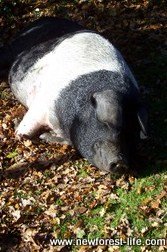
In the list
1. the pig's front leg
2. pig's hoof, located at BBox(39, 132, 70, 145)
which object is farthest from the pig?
pig's hoof, located at BBox(39, 132, 70, 145)

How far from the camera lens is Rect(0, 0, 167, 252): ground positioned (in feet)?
19.8

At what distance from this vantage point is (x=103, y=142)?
251 inches

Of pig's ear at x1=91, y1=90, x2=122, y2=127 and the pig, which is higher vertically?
pig's ear at x1=91, y1=90, x2=122, y2=127

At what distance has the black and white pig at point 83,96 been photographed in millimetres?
6355

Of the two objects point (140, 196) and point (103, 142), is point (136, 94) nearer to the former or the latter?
point (103, 142)

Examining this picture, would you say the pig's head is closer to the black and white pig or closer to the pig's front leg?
the black and white pig

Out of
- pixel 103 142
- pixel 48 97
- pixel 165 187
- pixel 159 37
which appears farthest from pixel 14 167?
pixel 159 37

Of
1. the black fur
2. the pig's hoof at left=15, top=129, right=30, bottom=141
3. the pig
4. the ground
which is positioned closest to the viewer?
the ground

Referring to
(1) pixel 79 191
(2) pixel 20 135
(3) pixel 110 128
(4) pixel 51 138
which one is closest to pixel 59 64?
(4) pixel 51 138

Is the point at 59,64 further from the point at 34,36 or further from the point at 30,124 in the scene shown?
the point at 34,36

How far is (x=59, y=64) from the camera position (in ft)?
25.2

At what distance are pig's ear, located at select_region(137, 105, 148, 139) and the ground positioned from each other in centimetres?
54

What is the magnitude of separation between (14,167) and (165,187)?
2.32 metres

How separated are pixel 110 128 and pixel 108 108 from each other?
0.25m
